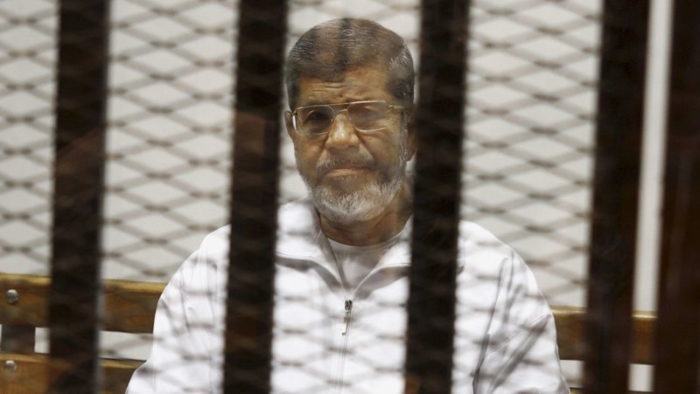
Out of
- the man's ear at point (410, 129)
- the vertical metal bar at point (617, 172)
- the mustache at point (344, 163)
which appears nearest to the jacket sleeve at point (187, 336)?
the mustache at point (344, 163)

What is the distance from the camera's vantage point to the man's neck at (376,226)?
129 cm

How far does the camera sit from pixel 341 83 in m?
1.20

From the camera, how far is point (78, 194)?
1112mm

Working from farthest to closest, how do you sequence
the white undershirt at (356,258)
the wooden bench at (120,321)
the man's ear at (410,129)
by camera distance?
1. the wooden bench at (120,321)
2. the white undershirt at (356,258)
3. the man's ear at (410,129)

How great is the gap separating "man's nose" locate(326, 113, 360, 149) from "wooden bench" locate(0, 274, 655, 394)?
0.54 metres

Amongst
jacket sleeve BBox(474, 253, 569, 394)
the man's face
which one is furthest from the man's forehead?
jacket sleeve BBox(474, 253, 569, 394)

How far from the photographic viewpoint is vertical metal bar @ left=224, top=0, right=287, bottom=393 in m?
1.05

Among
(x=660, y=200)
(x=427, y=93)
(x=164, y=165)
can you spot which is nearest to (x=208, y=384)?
(x=164, y=165)

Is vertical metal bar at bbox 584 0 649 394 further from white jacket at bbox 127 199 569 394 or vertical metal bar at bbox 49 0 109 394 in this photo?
vertical metal bar at bbox 49 0 109 394

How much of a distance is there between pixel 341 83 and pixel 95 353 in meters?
0.47

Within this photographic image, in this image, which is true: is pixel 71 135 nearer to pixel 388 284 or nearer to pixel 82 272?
pixel 82 272

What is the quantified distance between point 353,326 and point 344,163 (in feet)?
0.78

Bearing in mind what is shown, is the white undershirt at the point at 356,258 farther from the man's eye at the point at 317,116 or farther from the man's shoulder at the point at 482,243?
the man's eye at the point at 317,116

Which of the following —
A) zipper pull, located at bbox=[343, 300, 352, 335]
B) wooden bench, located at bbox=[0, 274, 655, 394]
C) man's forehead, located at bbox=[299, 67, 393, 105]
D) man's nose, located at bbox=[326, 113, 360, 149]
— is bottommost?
wooden bench, located at bbox=[0, 274, 655, 394]
